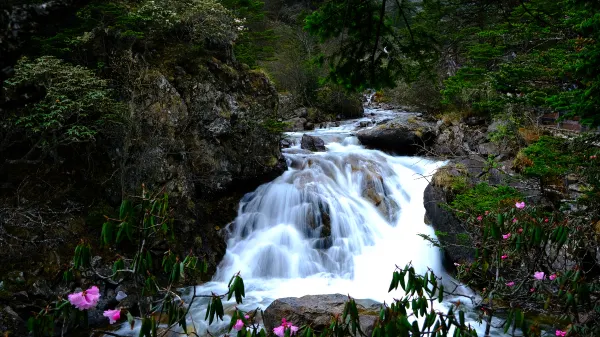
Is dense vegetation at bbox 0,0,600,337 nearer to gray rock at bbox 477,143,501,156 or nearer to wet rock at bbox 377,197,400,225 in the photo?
gray rock at bbox 477,143,501,156

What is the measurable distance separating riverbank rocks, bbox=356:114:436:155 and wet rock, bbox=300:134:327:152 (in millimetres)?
2079

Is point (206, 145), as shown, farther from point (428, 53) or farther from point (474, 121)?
point (474, 121)

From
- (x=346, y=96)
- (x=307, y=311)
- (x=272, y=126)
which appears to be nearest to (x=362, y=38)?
(x=346, y=96)

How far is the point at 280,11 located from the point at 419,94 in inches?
866

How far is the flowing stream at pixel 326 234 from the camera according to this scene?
9031 millimetres

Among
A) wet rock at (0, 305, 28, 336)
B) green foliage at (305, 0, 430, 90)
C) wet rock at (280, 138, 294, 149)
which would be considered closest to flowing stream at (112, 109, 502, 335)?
wet rock at (280, 138, 294, 149)

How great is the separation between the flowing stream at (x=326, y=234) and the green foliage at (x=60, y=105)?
14.2 feet

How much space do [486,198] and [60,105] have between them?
808 centimetres

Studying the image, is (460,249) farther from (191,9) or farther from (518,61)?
(191,9)

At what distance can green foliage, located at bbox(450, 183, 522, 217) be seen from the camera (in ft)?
19.6

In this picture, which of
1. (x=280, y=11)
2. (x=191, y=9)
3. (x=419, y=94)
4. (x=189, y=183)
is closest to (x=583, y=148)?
(x=189, y=183)

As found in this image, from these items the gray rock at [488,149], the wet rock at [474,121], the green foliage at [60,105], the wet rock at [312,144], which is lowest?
the wet rock at [312,144]

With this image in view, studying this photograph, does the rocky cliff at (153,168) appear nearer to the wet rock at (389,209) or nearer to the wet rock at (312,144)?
the wet rock at (312,144)

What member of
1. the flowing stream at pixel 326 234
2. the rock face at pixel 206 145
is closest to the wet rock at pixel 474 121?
the flowing stream at pixel 326 234
